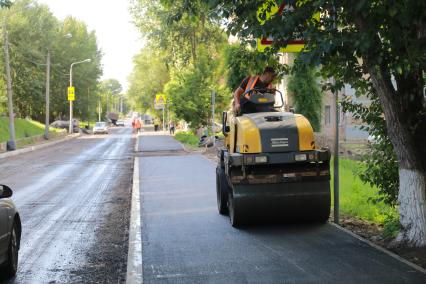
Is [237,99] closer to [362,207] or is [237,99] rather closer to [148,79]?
[362,207]

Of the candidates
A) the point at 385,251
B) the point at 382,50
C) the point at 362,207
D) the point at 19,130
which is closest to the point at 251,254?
the point at 385,251

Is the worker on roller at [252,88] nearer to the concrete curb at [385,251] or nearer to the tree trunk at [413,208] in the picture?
the concrete curb at [385,251]

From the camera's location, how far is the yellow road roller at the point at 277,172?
29.7ft

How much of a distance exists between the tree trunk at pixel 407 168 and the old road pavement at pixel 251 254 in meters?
0.55

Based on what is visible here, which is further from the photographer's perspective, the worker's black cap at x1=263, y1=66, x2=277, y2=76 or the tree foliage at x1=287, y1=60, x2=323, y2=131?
the tree foliage at x1=287, y1=60, x2=323, y2=131

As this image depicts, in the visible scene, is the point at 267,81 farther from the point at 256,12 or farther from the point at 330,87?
the point at 256,12

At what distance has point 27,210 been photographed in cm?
1249

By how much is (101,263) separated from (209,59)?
35.2 metres

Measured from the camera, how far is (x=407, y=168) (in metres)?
7.88

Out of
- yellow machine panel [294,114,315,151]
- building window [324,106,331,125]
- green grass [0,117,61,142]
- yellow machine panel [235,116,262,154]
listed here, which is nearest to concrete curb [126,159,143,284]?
yellow machine panel [235,116,262,154]

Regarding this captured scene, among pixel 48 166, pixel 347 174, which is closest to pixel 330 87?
pixel 347 174

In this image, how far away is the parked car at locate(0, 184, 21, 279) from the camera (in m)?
6.36

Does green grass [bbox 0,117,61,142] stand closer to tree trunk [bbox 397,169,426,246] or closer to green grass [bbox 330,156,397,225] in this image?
green grass [bbox 330,156,397,225]

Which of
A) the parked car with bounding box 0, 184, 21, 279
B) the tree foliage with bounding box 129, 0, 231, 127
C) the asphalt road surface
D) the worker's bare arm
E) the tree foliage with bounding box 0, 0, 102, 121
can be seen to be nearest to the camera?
the parked car with bounding box 0, 184, 21, 279
